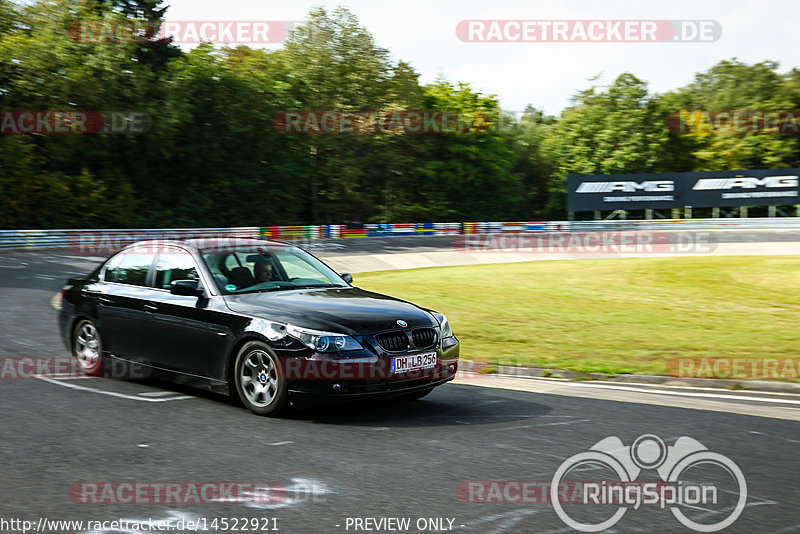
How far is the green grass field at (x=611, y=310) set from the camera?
38.9 ft

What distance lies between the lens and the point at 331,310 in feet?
23.4

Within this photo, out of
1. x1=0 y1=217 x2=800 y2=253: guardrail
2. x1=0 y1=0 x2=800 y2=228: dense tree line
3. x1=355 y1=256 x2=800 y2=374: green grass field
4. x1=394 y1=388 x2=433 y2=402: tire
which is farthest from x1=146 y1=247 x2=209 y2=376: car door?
x1=0 y1=0 x2=800 y2=228: dense tree line

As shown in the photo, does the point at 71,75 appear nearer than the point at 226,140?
Yes

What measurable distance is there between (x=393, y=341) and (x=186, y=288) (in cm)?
202

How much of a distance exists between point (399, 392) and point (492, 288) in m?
15.1

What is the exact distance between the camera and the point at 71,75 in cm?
4309

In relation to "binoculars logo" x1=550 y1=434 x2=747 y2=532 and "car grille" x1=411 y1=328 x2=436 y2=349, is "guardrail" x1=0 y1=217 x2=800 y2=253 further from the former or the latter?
"binoculars logo" x1=550 y1=434 x2=747 y2=532

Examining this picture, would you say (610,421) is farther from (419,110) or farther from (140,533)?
(419,110)

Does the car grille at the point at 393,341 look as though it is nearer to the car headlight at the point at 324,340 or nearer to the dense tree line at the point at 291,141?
the car headlight at the point at 324,340

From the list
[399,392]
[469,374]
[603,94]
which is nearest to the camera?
[399,392]

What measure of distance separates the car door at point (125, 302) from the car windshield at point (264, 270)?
886 mm

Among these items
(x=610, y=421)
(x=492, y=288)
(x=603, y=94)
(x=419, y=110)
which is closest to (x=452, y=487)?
(x=610, y=421)

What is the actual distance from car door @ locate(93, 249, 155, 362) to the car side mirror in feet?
2.27

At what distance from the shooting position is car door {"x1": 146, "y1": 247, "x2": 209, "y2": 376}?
24.5ft
